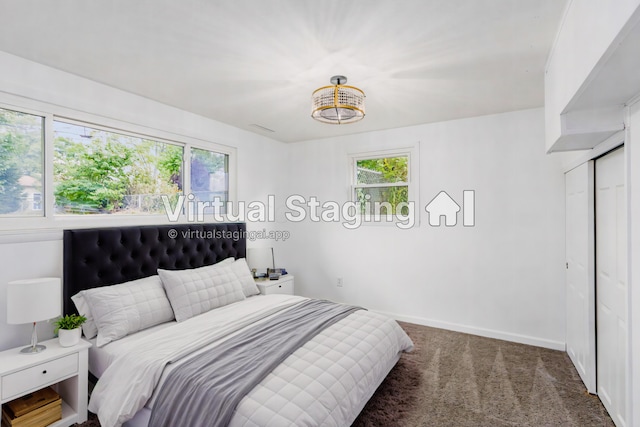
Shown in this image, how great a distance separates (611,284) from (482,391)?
1.18m

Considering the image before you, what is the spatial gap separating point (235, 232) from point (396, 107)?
227 centimetres

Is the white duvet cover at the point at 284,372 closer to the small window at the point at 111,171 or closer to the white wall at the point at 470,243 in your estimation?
the small window at the point at 111,171

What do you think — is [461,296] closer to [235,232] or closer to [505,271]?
[505,271]

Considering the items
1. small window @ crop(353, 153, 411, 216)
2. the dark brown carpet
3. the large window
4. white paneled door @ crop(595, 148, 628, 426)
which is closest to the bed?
the dark brown carpet

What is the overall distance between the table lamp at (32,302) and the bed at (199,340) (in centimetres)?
31

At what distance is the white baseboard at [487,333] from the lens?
11.0 ft

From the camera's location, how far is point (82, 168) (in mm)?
2766

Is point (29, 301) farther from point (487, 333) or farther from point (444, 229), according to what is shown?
point (487, 333)

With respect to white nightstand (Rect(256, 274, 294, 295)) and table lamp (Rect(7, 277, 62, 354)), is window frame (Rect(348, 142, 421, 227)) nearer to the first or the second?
white nightstand (Rect(256, 274, 294, 295))

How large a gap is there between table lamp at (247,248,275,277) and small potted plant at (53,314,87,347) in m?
2.03

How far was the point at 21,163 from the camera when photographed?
2.38m

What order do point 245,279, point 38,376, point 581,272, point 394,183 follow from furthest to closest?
point 394,183
point 245,279
point 581,272
point 38,376

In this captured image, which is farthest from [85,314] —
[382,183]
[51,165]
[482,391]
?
[382,183]

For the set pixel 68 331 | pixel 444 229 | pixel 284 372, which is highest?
pixel 444 229
